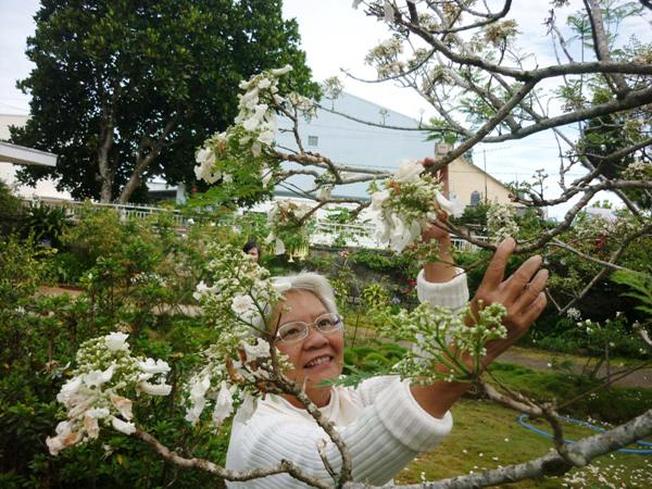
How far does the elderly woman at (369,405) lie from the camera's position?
3.27 ft

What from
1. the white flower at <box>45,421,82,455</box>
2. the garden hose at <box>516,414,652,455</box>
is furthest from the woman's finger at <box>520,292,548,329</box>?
the garden hose at <box>516,414,652,455</box>

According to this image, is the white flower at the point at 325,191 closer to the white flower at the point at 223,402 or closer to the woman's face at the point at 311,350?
the woman's face at the point at 311,350

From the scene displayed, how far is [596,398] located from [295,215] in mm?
6857

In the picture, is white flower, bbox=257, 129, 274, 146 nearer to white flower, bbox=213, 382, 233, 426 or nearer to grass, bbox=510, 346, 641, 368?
white flower, bbox=213, 382, 233, 426

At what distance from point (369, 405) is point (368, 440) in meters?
0.25

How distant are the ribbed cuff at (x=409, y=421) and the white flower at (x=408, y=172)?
18.0 inches

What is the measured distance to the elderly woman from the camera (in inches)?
39.2

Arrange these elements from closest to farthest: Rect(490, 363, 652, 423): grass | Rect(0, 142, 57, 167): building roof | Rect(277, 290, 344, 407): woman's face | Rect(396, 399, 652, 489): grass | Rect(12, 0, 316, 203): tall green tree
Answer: Rect(277, 290, 344, 407): woman's face, Rect(396, 399, 652, 489): grass, Rect(490, 363, 652, 423): grass, Rect(0, 142, 57, 167): building roof, Rect(12, 0, 316, 203): tall green tree

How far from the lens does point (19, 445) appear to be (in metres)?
3.03

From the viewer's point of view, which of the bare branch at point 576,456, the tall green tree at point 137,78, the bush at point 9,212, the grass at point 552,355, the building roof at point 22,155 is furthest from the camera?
the tall green tree at point 137,78

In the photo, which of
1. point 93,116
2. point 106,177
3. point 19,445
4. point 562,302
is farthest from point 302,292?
point 93,116

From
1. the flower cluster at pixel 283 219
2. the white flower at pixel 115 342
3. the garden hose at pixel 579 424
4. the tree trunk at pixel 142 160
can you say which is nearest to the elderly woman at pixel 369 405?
the flower cluster at pixel 283 219

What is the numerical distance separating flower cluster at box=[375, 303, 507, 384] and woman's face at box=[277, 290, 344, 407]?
35.4 inches

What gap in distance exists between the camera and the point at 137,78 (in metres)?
21.7
